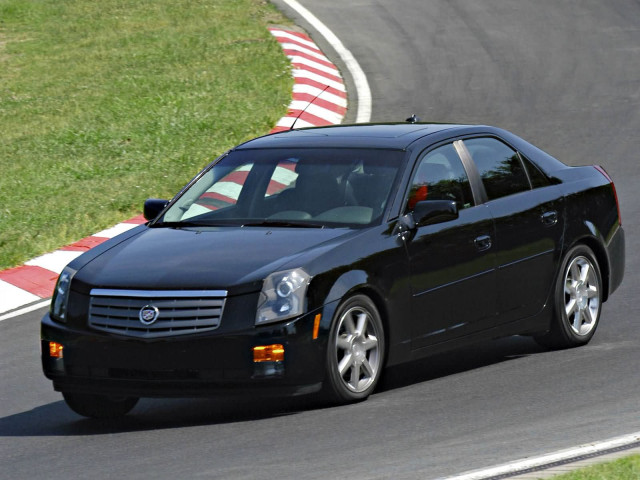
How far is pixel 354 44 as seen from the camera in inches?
949

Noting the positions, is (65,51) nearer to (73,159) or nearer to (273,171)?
(73,159)

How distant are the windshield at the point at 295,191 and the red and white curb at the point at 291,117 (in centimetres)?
72

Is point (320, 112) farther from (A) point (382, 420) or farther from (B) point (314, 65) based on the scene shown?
(A) point (382, 420)

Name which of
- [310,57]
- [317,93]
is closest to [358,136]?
[317,93]

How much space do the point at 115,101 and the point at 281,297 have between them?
43.2 ft

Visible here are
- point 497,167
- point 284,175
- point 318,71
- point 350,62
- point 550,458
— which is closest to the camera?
point 550,458

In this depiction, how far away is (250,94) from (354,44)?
426 cm

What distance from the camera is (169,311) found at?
7.58 m

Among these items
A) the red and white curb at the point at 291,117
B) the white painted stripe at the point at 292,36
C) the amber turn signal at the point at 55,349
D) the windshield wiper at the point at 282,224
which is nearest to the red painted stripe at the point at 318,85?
the red and white curb at the point at 291,117

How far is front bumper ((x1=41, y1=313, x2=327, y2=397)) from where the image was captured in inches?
296

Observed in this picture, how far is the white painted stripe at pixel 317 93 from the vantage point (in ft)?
65.4

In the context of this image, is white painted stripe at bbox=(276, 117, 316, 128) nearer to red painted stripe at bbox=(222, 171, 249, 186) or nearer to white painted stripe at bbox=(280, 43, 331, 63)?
white painted stripe at bbox=(280, 43, 331, 63)

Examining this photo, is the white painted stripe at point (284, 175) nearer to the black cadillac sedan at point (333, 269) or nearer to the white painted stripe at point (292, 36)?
the black cadillac sedan at point (333, 269)

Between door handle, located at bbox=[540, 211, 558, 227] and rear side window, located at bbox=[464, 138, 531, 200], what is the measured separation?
217 mm
